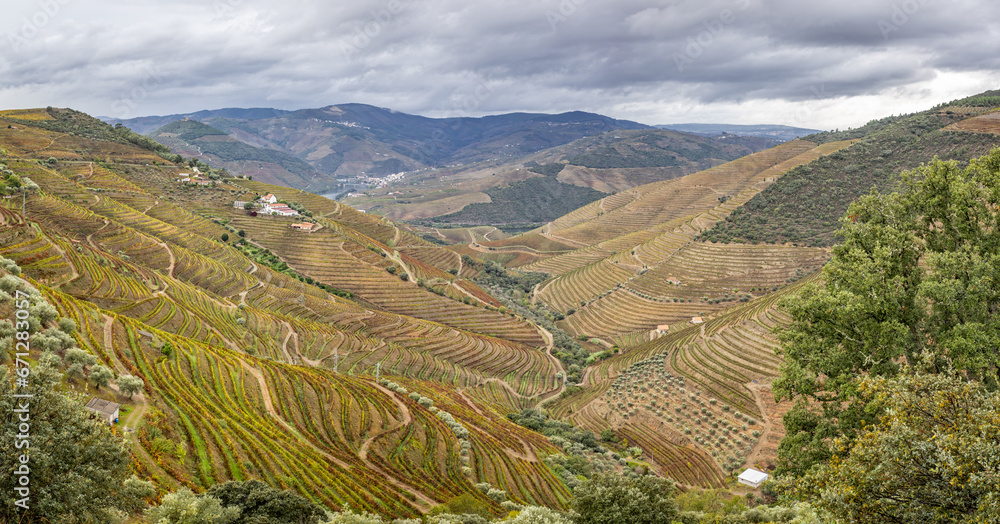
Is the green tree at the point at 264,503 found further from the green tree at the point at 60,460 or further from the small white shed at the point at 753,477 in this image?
the small white shed at the point at 753,477

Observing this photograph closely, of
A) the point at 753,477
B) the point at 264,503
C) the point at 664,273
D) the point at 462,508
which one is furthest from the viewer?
the point at 664,273

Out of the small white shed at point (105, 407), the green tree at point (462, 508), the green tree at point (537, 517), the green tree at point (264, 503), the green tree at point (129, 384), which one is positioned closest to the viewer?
the green tree at point (537, 517)

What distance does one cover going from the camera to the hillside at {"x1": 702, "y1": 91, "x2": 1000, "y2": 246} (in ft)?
311

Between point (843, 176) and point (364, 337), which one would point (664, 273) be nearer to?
point (843, 176)

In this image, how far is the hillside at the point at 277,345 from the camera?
28.8 metres

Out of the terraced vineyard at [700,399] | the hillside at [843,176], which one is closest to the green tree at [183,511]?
the terraced vineyard at [700,399]

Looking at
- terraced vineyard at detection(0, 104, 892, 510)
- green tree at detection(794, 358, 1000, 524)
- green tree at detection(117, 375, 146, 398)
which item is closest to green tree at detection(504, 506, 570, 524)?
green tree at detection(794, 358, 1000, 524)

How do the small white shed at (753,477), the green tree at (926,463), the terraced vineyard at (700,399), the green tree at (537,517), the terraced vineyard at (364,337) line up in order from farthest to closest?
the terraced vineyard at (700,399) < the small white shed at (753,477) < the terraced vineyard at (364,337) < the green tree at (537,517) < the green tree at (926,463)

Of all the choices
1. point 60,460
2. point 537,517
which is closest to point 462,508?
point 537,517

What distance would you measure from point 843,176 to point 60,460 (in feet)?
431

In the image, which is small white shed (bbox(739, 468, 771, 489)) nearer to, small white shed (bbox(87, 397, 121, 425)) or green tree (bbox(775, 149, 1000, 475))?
green tree (bbox(775, 149, 1000, 475))

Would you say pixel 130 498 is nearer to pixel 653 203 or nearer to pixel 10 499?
pixel 10 499

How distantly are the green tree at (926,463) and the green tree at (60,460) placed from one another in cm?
1954

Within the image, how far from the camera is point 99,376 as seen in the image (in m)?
25.0
